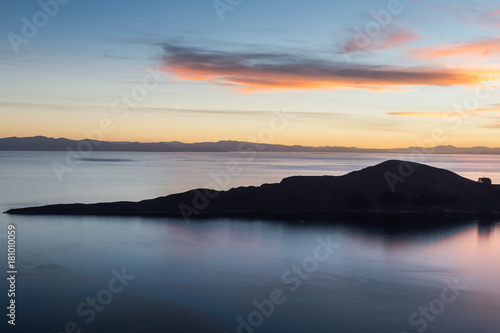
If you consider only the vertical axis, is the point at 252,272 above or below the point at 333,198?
below

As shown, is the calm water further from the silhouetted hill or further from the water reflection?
the silhouetted hill

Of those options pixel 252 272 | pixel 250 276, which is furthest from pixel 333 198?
pixel 250 276

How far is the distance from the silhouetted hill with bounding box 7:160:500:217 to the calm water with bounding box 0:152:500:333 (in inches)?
213

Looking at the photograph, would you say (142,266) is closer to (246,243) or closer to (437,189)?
(246,243)

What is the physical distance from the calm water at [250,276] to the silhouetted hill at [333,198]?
5412 millimetres

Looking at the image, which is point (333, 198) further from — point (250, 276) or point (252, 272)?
point (250, 276)

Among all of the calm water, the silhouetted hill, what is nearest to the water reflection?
the calm water

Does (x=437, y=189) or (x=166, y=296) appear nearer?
(x=166, y=296)

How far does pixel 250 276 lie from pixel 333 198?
114 ft

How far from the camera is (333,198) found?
6731 centimetres

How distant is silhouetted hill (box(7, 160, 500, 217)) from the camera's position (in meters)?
62.2

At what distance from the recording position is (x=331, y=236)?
50000mm

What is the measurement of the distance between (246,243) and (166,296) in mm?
17209

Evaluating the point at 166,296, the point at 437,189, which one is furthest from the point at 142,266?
the point at 437,189
